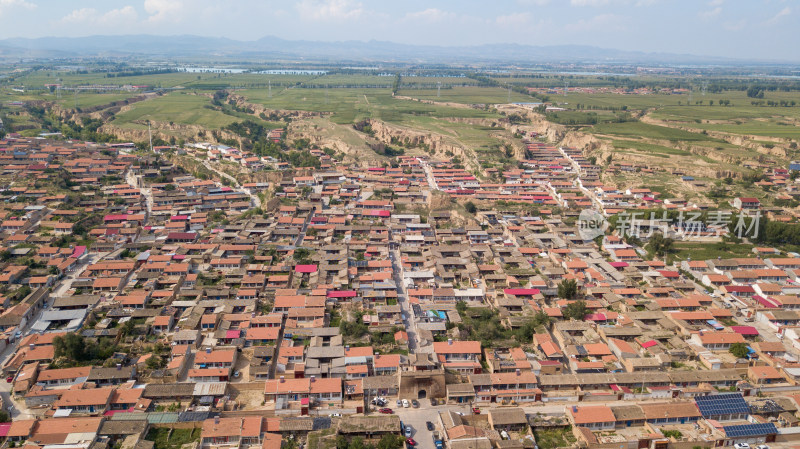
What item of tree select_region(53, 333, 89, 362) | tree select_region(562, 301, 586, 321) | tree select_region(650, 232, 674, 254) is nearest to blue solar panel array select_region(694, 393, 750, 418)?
tree select_region(562, 301, 586, 321)

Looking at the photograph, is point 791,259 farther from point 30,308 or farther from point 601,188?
point 30,308

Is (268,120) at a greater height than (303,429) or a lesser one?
greater

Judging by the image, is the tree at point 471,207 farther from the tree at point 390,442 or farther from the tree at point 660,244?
the tree at point 390,442

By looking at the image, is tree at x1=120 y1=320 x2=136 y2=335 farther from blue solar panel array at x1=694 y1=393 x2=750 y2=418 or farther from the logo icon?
the logo icon

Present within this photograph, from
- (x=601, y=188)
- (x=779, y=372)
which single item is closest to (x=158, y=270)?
(x=779, y=372)

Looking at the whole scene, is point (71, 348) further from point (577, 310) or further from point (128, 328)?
point (577, 310)

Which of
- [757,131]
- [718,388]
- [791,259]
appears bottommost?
[718,388]

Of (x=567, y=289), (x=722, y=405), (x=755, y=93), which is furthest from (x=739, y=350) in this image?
(x=755, y=93)

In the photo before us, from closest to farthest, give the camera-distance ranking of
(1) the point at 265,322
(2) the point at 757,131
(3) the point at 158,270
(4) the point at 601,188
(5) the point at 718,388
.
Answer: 1. (5) the point at 718,388
2. (1) the point at 265,322
3. (3) the point at 158,270
4. (4) the point at 601,188
5. (2) the point at 757,131
